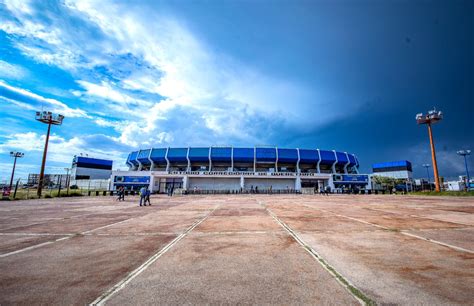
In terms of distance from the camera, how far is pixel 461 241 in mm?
5113

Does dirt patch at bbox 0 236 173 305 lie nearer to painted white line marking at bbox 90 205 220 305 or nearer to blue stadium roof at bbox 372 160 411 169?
painted white line marking at bbox 90 205 220 305

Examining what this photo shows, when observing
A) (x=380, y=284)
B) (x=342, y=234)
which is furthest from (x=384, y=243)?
(x=380, y=284)

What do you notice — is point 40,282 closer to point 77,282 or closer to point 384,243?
point 77,282

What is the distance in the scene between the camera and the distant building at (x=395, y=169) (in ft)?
305

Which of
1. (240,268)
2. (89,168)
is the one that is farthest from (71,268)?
(89,168)

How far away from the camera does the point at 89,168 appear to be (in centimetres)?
8238

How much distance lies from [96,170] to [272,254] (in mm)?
99505

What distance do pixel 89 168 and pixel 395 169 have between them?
135506 millimetres

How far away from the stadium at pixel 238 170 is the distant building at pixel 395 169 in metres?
39.9

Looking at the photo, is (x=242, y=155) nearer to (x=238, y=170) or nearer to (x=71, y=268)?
(x=238, y=170)

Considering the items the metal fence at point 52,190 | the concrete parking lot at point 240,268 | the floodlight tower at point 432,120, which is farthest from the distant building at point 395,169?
the metal fence at point 52,190

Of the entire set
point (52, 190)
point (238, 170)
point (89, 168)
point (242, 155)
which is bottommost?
point (52, 190)

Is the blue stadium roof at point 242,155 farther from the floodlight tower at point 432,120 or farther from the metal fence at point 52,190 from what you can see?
the floodlight tower at point 432,120

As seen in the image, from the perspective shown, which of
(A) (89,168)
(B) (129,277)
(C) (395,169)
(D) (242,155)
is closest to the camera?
(B) (129,277)
